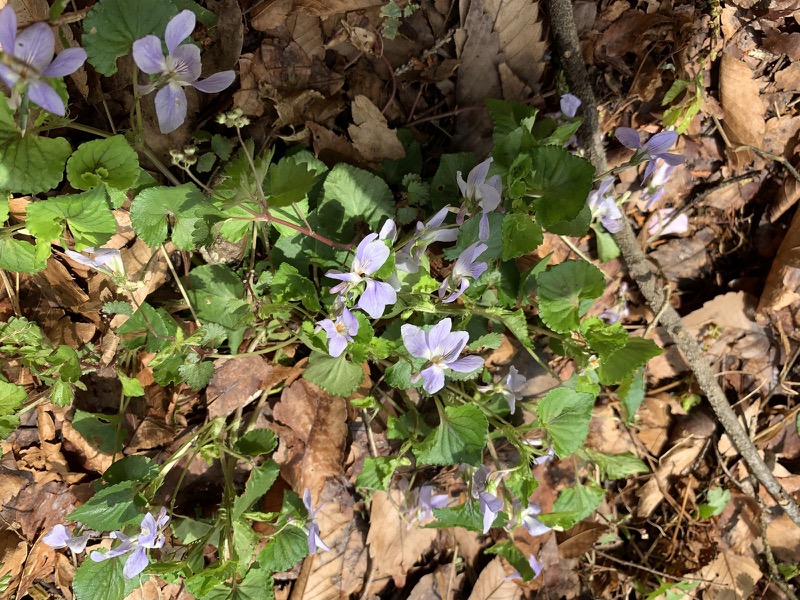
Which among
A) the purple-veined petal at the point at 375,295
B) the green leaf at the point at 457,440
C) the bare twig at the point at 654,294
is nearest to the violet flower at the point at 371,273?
the purple-veined petal at the point at 375,295

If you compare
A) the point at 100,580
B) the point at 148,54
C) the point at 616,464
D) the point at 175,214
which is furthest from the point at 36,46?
the point at 616,464

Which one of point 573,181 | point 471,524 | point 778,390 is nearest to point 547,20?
point 573,181

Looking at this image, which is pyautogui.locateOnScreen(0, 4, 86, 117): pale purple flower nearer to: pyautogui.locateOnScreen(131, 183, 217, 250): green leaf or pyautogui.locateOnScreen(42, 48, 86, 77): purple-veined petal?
pyautogui.locateOnScreen(42, 48, 86, 77): purple-veined petal

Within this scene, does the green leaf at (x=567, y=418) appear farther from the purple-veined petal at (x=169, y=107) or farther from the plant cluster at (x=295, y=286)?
the purple-veined petal at (x=169, y=107)

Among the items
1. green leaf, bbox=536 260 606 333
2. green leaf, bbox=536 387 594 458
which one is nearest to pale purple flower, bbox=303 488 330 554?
green leaf, bbox=536 387 594 458

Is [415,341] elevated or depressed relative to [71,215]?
depressed

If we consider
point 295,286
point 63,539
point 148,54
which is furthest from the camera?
point 295,286

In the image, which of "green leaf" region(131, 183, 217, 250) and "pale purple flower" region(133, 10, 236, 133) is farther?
"green leaf" region(131, 183, 217, 250)

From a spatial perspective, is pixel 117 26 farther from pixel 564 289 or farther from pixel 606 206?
pixel 606 206
